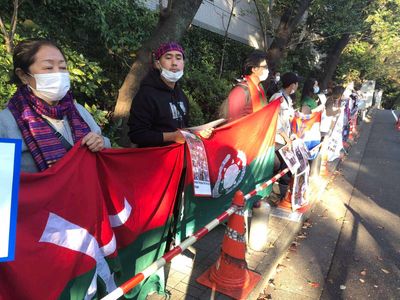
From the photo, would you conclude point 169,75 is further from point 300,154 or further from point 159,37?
point 300,154

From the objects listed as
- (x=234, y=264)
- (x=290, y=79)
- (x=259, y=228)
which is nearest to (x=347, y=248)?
(x=259, y=228)

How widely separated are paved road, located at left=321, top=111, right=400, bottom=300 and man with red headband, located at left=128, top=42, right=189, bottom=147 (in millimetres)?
2358

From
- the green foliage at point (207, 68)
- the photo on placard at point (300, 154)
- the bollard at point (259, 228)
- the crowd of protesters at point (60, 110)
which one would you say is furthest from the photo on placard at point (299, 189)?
the green foliage at point (207, 68)

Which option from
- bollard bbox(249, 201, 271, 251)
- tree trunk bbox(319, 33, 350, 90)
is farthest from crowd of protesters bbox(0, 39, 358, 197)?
tree trunk bbox(319, 33, 350, 90)

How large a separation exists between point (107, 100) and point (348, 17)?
9.17 metres

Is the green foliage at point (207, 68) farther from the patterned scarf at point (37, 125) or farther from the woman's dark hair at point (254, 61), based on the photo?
the patterned scarf at point (37, 125)

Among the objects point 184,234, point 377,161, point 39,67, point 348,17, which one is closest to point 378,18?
point 348,17

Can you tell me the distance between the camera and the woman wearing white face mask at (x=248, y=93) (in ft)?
14.2

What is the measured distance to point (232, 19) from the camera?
17.0m

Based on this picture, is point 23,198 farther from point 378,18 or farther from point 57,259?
point 378,18

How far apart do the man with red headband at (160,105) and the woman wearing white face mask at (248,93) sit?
1.05m

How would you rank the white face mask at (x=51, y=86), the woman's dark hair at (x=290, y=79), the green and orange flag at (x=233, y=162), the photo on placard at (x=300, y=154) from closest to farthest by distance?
1. the white face mask at (x=51, y=86)
2. the green and orange flag at (x=233, y=162)
3. the photo on placard at (x=300, y=154)
4. the woman's dark hair at (x=290, y=79)

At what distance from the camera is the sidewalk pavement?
3311 mm

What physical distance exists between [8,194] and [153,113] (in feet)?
6.05
